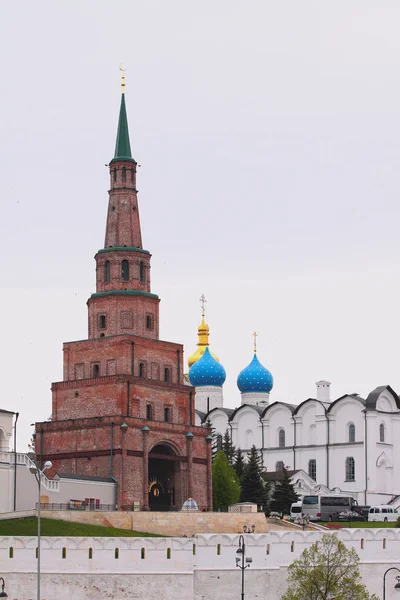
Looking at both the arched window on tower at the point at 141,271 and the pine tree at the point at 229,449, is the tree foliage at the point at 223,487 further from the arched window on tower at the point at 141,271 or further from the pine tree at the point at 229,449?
the arched window on tower at the point at 141,271

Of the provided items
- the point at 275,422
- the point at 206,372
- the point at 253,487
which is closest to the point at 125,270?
the point at 253,487

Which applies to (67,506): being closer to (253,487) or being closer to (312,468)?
(253,487)

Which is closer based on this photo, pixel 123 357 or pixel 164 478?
pixel 123 357

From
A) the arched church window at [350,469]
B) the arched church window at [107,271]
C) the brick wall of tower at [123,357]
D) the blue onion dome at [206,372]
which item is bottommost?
the arched church window at [350,469]

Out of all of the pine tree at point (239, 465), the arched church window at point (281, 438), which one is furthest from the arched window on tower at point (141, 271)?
the arched church window at point (281, 438)

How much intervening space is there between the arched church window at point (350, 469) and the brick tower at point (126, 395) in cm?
1866

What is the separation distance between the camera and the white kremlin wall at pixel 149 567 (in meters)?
50.5

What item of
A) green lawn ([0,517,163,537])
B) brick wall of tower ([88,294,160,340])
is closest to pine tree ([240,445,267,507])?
brick wall of tower ([88,294,160,340])

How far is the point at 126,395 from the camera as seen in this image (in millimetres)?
66938

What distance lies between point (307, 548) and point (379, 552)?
358 cm

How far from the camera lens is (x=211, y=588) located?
5216 cm

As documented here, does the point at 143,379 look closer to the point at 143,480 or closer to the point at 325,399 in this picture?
the point at 143,480

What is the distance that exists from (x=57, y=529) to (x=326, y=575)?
11.5 metres

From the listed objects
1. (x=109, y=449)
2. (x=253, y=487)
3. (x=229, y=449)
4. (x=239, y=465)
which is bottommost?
(x=253, y=487)
